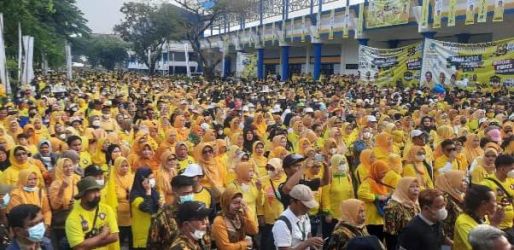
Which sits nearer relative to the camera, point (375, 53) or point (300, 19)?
point (375, 53)

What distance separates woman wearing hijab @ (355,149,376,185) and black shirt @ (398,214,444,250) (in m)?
2.16

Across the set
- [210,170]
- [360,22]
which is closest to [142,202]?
[210,170]

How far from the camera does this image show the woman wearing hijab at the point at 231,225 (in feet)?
13.8

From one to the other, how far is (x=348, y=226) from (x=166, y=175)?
95.7 inches

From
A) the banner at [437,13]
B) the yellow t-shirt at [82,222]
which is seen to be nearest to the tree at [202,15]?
the banner at [437,13]

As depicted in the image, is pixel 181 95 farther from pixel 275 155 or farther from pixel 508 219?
pixel 508 219

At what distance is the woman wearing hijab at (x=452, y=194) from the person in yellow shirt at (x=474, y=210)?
63 centimetres

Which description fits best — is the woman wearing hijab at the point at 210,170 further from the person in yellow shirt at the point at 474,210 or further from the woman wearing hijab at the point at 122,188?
the person in yellow shirt at the point at 474,210

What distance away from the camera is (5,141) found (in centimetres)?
732

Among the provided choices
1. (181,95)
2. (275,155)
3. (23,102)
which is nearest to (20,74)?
(181,95)

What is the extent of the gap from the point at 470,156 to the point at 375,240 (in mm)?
4999

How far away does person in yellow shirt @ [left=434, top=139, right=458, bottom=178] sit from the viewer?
21.9 ft

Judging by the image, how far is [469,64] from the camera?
18500mm

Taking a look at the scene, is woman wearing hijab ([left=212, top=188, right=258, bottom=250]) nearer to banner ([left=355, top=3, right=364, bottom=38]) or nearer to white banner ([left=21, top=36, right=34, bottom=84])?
white banner ([left=21, top=36, right=34, bottom=84])
